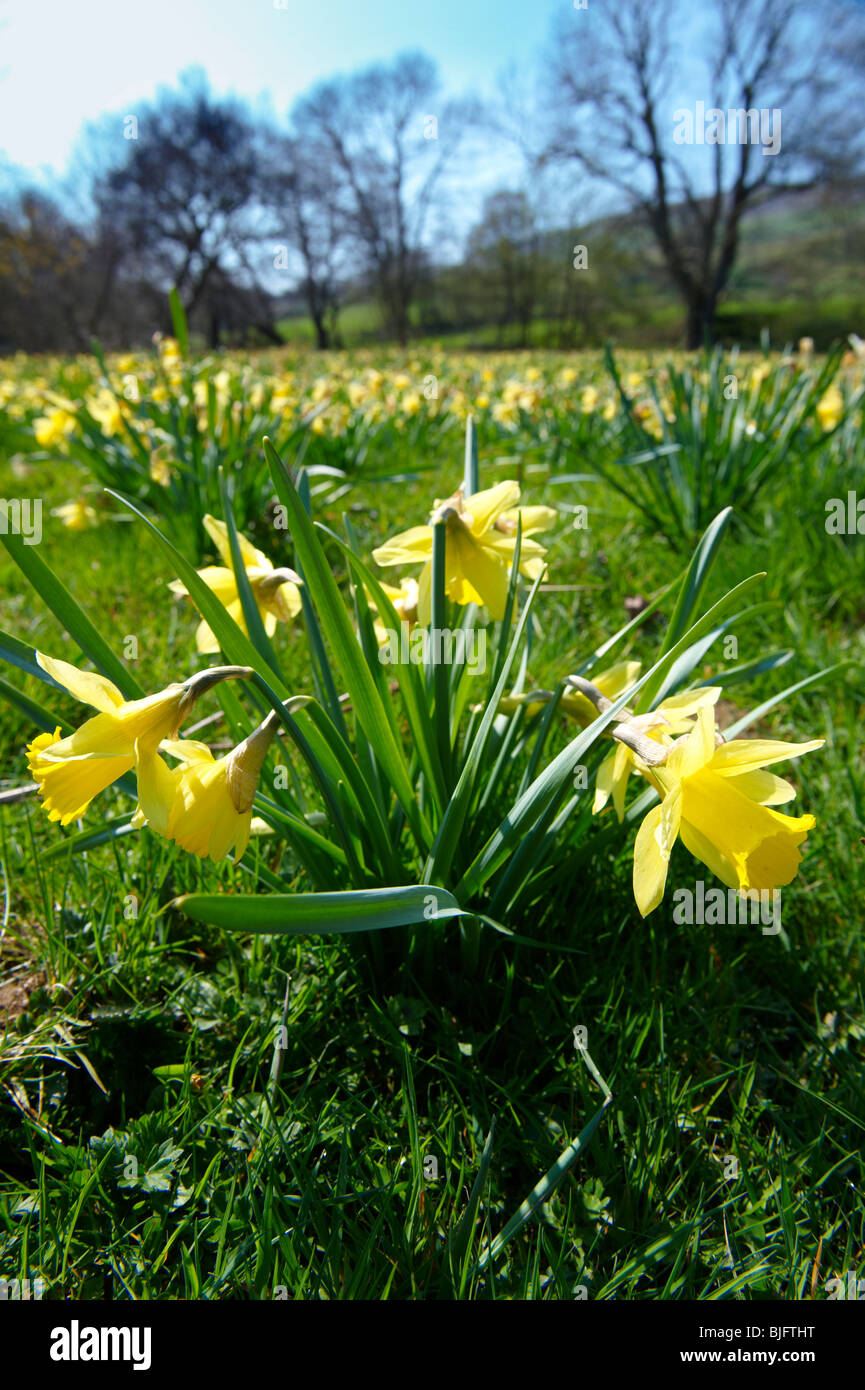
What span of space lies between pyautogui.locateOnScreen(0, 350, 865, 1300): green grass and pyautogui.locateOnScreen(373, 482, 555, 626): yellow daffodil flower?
46 centimetres

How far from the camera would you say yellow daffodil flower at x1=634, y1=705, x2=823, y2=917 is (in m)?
0.73

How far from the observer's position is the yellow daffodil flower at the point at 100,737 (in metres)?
0.78

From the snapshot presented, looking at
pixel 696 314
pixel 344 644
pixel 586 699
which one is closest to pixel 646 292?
pixel 696 314

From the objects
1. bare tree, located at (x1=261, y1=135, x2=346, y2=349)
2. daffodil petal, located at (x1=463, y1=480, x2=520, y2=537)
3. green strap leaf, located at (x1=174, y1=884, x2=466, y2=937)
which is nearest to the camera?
green strap leaf, located at (x1=174, y1=884, x2=466, y2=937)

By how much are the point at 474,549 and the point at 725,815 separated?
523mm

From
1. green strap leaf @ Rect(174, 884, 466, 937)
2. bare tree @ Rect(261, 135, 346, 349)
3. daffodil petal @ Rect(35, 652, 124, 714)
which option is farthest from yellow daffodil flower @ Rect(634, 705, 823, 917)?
bare tree @ Rect(261, 135, 346, 349)

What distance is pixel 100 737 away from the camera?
0.78 metres

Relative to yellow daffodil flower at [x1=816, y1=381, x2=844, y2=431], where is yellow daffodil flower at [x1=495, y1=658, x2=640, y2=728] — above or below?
below

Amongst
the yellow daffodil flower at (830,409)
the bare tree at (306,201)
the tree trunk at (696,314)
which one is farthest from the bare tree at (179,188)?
the yellow daffodil flower at (830,409)

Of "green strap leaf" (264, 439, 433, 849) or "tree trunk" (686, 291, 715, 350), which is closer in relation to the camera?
"green strap leaf" (264, 439, 433, 849)

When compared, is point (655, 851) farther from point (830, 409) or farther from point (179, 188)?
point (179, 188)

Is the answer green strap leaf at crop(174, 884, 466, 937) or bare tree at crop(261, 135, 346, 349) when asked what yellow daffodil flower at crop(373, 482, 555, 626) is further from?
bare tree at crop(261, 135, 346, 349)
